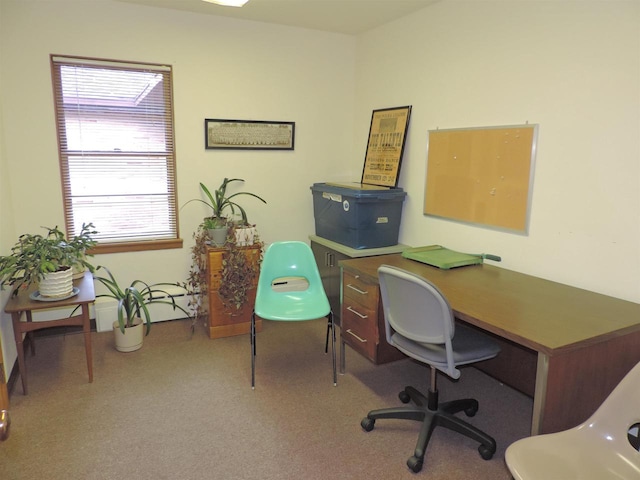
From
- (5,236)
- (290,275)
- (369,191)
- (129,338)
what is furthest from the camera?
(369,191)

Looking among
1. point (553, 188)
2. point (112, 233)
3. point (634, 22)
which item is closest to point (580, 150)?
point (553, 188)

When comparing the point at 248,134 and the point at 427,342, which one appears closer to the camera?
the point at 427,342

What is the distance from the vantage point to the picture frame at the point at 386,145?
3.62 meters

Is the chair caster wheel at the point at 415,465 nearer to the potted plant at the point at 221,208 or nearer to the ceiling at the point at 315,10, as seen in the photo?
the potted plant at the point at 221,208

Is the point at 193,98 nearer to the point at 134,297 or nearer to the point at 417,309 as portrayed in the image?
the point at 134,297

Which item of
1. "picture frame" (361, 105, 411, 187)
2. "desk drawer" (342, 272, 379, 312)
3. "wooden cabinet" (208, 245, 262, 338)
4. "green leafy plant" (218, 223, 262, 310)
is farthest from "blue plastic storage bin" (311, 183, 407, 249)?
"green leafy plant" (218, 223, 262, 310)

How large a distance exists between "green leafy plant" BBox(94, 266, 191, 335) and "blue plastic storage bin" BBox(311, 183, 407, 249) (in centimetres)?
149

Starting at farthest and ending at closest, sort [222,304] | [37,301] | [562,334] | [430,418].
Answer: [222,304], [37,301], [430,418], [562,334]

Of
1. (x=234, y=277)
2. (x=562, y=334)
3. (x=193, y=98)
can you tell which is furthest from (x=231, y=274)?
(x=562, y=334)

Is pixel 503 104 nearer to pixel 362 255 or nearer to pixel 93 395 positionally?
pixel 362 255

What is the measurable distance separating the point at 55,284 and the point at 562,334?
2.65 metres

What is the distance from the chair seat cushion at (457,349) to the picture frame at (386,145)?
5.53ft

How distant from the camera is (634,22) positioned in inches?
82.3

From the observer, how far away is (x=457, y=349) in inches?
84.0
